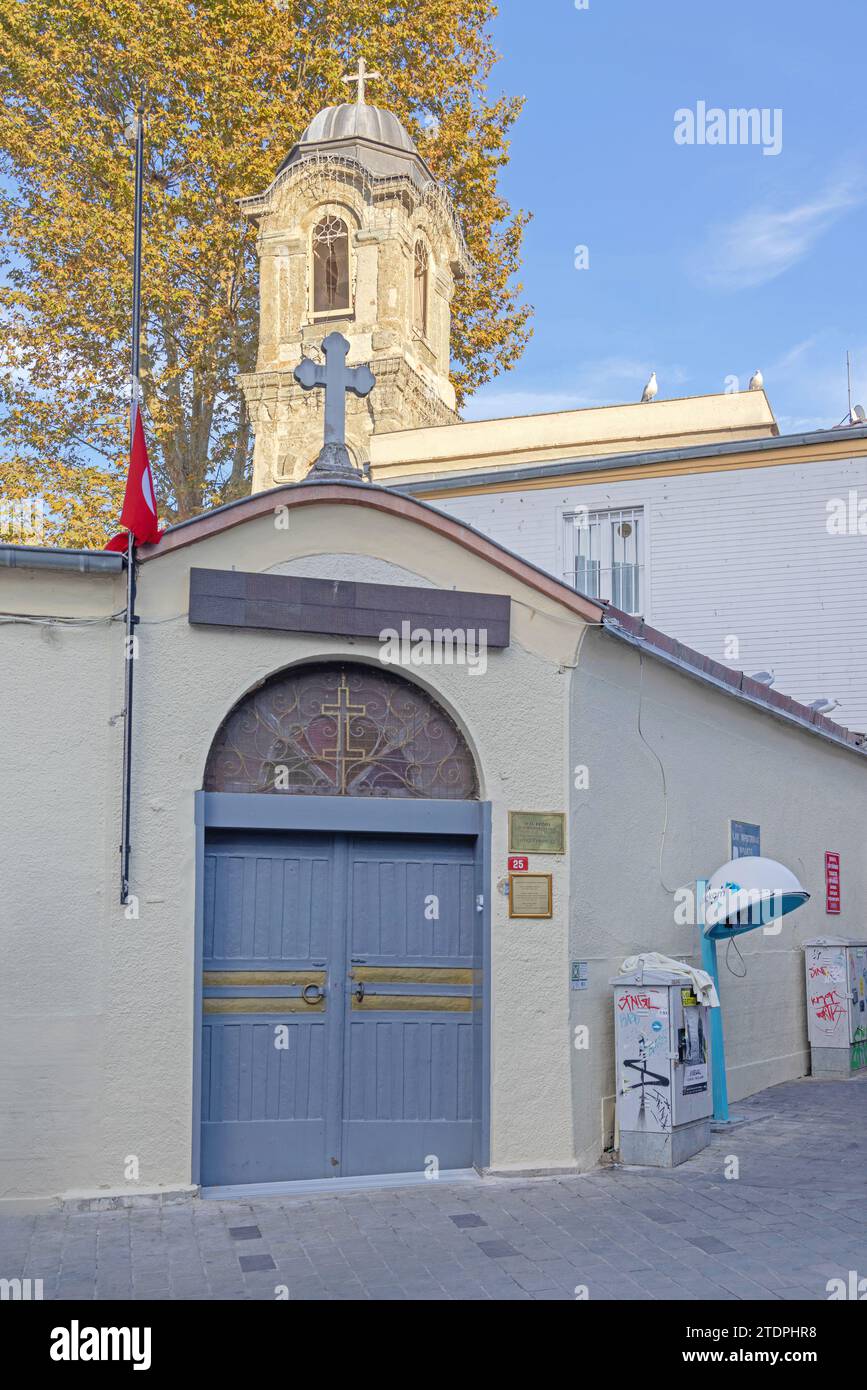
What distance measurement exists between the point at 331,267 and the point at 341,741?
943 inches

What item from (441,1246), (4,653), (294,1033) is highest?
(4,653)

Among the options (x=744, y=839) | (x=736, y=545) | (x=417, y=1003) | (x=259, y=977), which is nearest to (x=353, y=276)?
(x=736, y=545)

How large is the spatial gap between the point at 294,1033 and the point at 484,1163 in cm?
140

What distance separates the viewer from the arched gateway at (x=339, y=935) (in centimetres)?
812

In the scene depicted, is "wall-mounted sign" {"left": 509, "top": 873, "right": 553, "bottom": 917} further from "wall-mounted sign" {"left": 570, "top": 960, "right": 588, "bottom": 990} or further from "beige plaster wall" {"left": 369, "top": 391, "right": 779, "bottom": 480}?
"beige plaster wall" {"left": 369, "top": 391, "right": 779, "bottom": 480}

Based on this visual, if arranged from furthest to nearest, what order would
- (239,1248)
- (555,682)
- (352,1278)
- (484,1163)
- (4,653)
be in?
(555,682), (484,1163), (4,653), (239,1248), (352,1278)

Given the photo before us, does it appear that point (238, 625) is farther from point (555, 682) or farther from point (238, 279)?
point (238, 279)

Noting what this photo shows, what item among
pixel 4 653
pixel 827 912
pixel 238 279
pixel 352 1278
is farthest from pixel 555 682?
pixel 238 279

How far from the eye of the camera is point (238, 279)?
3030 centimetres

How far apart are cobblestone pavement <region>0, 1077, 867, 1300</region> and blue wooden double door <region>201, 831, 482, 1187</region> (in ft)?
1.23

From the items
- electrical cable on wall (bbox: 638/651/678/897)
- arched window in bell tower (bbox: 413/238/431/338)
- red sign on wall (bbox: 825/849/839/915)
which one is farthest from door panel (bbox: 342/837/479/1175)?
arched window in bell tower (bbox: 413/238/431/338)

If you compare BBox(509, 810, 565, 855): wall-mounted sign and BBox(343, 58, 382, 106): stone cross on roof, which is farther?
BBox(343, 58, 382, 106): stone cross on roof

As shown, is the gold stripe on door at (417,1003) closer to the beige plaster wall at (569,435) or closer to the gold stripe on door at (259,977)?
the gold stripe on door at (259,977)

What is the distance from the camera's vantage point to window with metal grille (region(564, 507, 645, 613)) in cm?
1906
